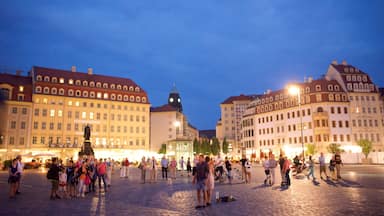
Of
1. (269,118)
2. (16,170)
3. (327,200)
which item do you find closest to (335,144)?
(269,118)

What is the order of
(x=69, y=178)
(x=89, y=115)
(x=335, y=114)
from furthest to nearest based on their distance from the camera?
(x=89, y=115), (x=335, y=114), (x=69, y=178)

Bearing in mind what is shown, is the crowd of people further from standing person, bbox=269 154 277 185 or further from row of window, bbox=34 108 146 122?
row of window, bbox=34 108 146 122

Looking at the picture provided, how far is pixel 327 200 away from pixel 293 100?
6619 centimetres

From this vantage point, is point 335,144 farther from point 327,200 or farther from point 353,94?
point 327,200

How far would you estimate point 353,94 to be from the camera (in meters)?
71.0

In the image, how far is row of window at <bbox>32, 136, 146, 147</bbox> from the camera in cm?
7082

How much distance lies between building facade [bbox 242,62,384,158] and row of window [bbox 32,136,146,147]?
37.4 m

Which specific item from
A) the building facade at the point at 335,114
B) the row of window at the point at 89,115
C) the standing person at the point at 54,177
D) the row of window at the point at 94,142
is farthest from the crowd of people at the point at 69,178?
the row of window at the point at 89,115

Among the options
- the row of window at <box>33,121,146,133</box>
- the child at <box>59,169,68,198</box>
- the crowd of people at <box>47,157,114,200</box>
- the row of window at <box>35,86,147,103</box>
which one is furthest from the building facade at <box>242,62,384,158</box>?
the child at <box>59,169,68,198</box>

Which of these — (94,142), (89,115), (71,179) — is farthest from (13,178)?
(89,115)

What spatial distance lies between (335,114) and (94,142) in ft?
187

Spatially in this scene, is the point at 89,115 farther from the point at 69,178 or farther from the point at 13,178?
the point at 13,178

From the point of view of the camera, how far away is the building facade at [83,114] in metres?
71.6

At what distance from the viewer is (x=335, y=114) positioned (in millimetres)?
69750
